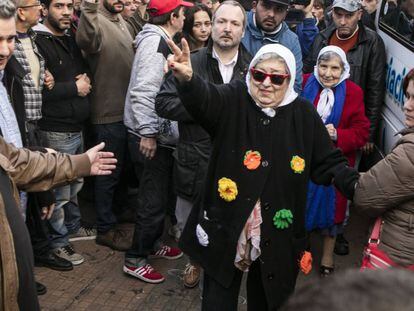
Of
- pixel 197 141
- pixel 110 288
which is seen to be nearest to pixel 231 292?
pixel 197 141

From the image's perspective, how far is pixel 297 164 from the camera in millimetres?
3088

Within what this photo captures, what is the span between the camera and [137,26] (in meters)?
5.72

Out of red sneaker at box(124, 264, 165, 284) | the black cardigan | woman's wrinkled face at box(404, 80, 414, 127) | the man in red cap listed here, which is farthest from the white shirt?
red sneaker at box(124, 264, 165, 284)

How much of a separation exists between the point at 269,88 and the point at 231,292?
1.10 metres

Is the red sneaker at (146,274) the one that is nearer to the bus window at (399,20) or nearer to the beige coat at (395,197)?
the beige coat at (395,197)

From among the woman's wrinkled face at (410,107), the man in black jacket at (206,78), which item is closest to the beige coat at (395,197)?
the woman's wrinkled face at (410,107)

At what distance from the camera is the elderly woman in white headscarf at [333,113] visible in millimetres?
4473

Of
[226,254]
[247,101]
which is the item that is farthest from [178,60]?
[226,254]

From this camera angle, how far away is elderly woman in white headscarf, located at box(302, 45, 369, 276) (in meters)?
4.47

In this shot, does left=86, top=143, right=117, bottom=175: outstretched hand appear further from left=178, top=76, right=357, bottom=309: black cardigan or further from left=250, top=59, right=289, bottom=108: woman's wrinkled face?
left=250, top=59, right=289, bottom=108: woman's wrinkled face

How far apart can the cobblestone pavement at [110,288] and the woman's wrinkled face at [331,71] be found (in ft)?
4.49

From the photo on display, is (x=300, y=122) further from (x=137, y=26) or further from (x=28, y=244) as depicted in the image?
(x=137, y=26)

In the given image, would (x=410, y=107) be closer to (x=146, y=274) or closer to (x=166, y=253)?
(x=146, y=274)

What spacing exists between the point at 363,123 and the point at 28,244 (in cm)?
280
